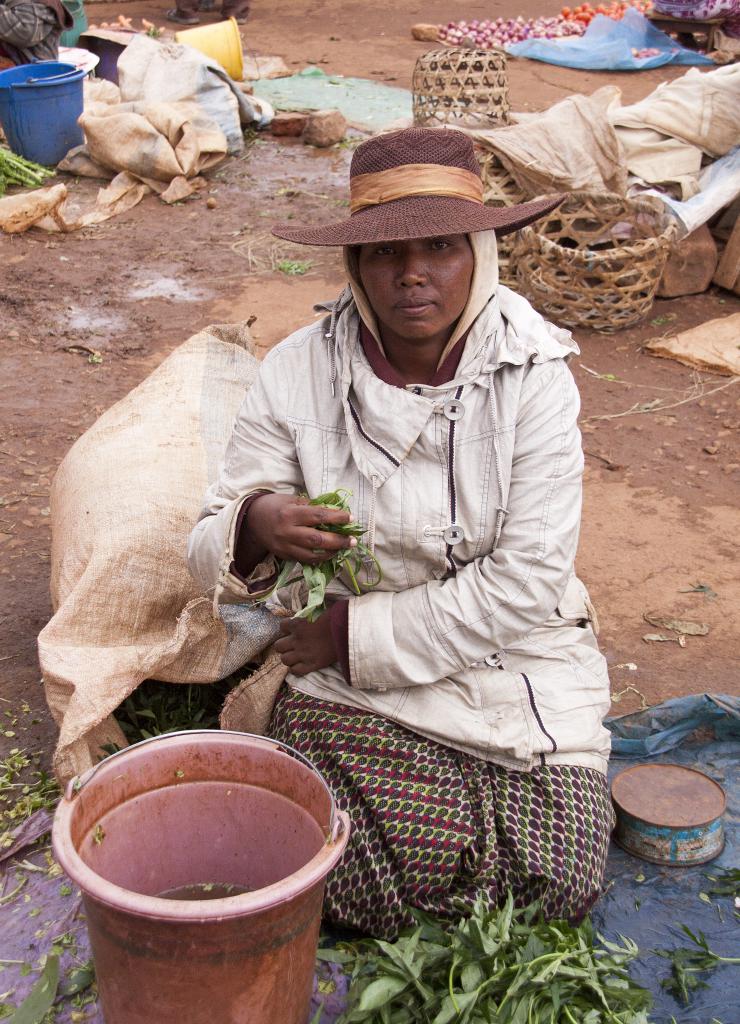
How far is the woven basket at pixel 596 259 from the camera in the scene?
16.6 ft

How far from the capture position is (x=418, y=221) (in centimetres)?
196

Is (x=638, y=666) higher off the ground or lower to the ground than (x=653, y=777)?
lower

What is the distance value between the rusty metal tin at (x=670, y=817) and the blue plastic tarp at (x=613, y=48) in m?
8.87

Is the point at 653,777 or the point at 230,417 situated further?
the point at 230,417

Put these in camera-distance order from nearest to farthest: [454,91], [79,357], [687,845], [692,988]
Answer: [692,988], [687,845], [79,357], [454,91]

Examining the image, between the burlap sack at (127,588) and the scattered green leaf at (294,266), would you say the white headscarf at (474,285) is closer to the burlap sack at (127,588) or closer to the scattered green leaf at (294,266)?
the burlap sack at (127,588)

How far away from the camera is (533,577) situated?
6.86 ft

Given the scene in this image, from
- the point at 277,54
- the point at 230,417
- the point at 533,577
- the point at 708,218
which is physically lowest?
the point at 277,54

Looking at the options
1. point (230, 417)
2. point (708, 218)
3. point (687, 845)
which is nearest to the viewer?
point (687, 845)

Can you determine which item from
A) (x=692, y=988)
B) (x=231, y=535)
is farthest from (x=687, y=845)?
(x=231, y=535)

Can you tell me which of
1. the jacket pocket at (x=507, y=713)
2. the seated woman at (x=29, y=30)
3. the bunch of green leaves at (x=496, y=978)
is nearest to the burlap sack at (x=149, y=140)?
the seated woman at (x=29, y=30)

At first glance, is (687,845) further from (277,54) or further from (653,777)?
(277,54)

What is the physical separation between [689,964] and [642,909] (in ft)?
0.54

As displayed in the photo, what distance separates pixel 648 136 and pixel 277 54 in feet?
18.7
